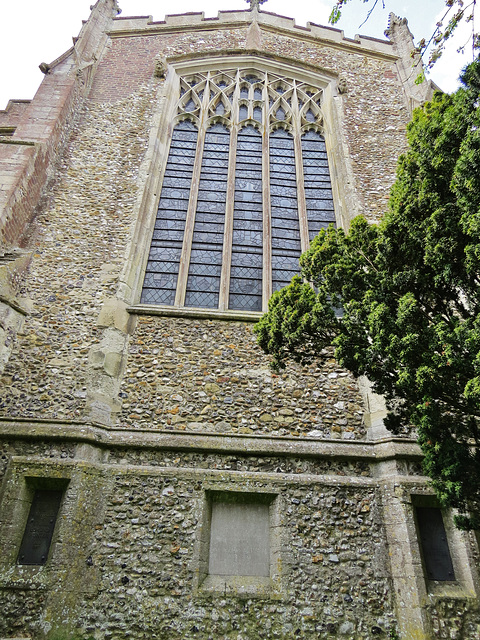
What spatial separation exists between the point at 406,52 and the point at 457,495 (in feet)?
40.2

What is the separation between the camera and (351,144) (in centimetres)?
962

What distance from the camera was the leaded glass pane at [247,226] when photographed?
7.42 metres

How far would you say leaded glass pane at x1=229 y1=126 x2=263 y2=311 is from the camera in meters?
7.42

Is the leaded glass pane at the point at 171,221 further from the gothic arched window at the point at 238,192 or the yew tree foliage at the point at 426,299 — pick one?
the yew tree foliage at the point at 426,299

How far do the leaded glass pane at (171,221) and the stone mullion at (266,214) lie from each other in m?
1.53

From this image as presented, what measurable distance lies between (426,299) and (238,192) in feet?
18.2

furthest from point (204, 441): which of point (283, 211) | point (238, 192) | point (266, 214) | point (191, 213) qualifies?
point (238, 192)

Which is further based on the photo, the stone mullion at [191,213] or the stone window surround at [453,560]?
the stone mullion at [191,213]

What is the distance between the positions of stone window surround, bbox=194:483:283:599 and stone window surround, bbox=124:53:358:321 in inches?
100

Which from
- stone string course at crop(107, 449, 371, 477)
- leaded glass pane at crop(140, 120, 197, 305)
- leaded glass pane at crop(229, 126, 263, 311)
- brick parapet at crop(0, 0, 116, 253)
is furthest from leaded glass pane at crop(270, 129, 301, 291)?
brick parapet at crop(0, 0, 116, 253)

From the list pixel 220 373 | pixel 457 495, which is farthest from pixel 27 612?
pixel 457 495

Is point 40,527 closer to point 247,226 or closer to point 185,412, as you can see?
point 185,412

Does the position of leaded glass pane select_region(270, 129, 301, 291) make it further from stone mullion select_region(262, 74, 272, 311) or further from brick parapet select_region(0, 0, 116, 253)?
brick parapet select_region(0, 0, 116, 253)

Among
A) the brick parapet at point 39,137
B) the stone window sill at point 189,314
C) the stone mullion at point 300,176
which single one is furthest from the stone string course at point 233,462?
the stone mullion at point 300,176
